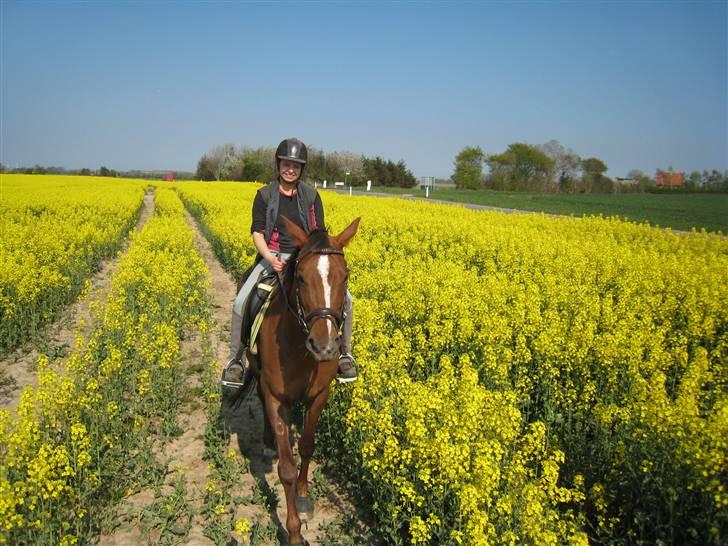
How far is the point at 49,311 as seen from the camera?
1005cm

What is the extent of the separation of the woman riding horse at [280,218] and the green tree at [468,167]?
100 m

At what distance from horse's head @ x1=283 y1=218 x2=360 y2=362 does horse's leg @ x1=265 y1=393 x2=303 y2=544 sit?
1076 mm

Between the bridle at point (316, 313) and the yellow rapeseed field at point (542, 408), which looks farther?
the yellow rapeseed field at point (542, 408)

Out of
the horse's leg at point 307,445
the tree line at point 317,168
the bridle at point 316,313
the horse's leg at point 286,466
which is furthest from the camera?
the tree line at point 317,168

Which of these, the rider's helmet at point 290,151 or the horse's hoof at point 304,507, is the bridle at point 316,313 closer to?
the rider's helmet at point 290,151

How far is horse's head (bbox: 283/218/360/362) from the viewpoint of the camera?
3486mm

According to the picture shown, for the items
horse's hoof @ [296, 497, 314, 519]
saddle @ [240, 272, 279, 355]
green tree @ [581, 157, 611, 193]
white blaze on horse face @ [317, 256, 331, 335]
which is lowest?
horse's hoof @ [296, 497, 314, 519]

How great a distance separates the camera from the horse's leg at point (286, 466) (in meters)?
4.24

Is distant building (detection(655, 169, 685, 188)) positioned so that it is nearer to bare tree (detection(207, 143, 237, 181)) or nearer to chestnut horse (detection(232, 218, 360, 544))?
bare tree (detection(207, 143, 237, 181))

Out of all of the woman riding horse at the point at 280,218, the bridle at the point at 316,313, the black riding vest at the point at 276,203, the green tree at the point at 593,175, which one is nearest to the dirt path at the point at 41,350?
the woman riding horse at the point at 280,218

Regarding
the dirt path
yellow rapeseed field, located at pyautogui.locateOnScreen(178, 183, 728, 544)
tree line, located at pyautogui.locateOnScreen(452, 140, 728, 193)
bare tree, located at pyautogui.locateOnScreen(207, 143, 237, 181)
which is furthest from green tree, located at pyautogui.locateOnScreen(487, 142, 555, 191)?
the dirt path

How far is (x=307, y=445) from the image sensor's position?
4945 mm

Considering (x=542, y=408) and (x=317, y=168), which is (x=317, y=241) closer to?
(x=542, y=408)

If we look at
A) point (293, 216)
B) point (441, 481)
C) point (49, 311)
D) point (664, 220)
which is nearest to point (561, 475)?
point (441, 481)
